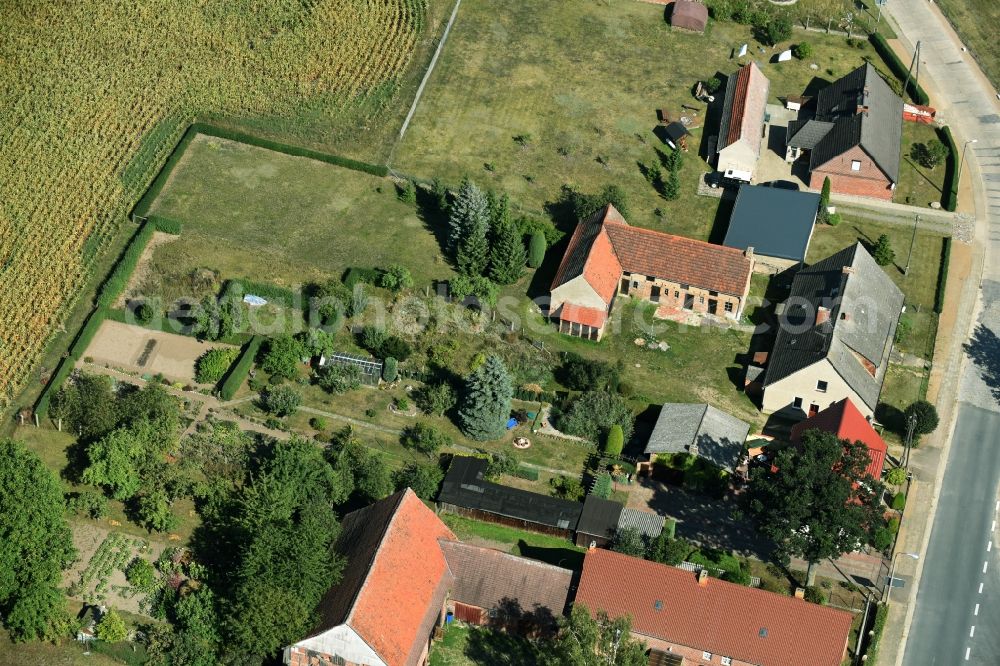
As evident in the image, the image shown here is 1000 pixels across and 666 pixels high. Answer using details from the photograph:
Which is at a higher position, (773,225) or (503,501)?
(773,225)

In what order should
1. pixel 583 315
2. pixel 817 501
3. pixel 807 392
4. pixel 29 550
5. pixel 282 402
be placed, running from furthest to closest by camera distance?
pixel 583 315 < pixel 807 392 < pixel 282 402 < pixel 29 550 < pixel 817 501

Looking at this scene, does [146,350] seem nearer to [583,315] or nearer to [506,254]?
[506,254]

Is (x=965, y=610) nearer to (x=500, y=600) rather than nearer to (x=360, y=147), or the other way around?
(x=500, y=600)

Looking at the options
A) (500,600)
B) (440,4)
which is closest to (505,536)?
(500,600)

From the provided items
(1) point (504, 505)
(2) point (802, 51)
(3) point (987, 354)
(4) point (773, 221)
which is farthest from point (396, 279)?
(2) point (802, 51)

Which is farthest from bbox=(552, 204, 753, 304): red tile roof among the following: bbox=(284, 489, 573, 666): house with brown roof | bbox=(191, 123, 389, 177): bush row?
bbox=(284, 489, 573, 666): house with brown roof

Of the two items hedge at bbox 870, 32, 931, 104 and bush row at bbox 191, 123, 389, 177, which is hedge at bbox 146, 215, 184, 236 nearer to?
bush row at bbox 191, 123, 389, 177
